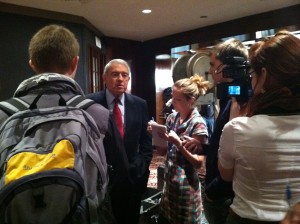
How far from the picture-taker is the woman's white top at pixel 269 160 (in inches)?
36.9

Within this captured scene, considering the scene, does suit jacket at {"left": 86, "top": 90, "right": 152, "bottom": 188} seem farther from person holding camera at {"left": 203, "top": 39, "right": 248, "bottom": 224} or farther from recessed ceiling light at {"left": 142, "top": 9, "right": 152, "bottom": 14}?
recessed ceiling light at {"left": 142, "top": 9, "right": 152, "bottom": 14}

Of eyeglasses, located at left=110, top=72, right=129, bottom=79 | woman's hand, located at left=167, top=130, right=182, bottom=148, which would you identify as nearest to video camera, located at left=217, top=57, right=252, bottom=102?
woman's hand, located at left=167, top=130, right=182, bottom=148

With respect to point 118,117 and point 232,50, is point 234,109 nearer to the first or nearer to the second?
point 232,50

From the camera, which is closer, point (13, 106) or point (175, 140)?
point (13, 106)

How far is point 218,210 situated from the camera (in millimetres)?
1309

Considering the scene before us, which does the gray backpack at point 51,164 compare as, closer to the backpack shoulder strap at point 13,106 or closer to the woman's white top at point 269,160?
the backpack shoulder strap at point 13,106

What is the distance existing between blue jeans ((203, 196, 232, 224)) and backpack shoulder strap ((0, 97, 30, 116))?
2.83ft

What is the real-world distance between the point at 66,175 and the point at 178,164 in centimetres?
119

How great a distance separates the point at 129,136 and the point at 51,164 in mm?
1306

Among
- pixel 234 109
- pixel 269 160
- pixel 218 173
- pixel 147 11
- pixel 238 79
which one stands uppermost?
pixel 147 11

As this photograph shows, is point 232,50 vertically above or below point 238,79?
above

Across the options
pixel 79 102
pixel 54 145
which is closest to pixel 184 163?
pixel 79 102

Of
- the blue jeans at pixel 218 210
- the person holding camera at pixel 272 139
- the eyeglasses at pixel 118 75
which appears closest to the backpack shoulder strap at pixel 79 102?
the person holding camera at pixel 272 139

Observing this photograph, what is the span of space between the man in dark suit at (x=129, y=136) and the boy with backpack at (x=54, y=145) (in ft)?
2.94
